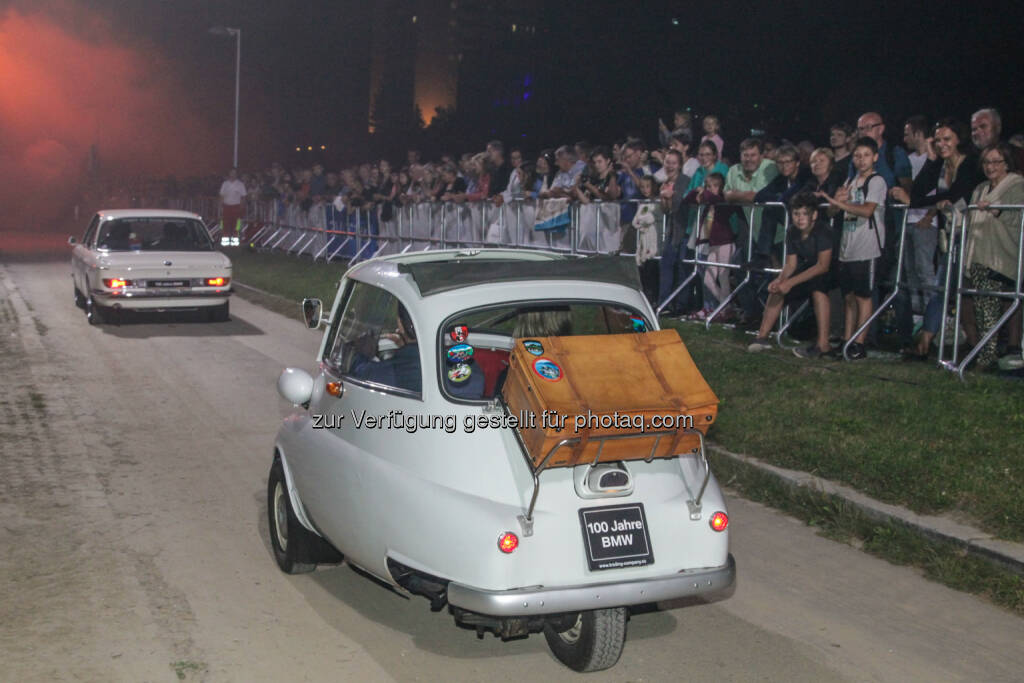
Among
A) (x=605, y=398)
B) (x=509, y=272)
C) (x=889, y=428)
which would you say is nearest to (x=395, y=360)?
(x=509, y=272)

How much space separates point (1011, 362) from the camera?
978 cm

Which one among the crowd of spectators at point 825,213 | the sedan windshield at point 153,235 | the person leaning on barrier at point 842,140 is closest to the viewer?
the crowd of spectators at point 825,213

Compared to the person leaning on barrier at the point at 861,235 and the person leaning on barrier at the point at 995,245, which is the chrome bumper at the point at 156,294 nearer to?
the person leaning on barrier at the point at 861,235

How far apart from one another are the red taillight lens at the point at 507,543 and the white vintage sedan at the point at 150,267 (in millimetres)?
12499

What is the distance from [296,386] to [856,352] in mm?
6837

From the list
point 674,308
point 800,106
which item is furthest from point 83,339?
point 800,106

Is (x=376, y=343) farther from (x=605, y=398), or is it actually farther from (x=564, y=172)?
(x=564, y=172)

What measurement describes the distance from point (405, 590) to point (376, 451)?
2.00ft

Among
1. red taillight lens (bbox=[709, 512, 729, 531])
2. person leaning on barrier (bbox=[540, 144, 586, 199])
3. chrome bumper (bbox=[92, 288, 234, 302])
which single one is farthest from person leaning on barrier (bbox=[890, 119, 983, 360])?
chrome bumper (bbox=[92, 288, 234, 302])

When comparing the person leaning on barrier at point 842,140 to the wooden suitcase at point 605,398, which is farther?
the person leaning on barrier at point 842,140

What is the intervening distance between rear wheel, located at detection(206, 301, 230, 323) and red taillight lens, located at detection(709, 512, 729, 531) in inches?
507

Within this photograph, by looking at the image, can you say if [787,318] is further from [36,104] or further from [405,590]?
[36,104]

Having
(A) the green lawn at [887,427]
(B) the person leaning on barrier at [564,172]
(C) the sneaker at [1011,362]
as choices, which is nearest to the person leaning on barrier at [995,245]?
(C) the sneaker at [1011,362]

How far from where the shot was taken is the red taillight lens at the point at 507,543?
439cm
